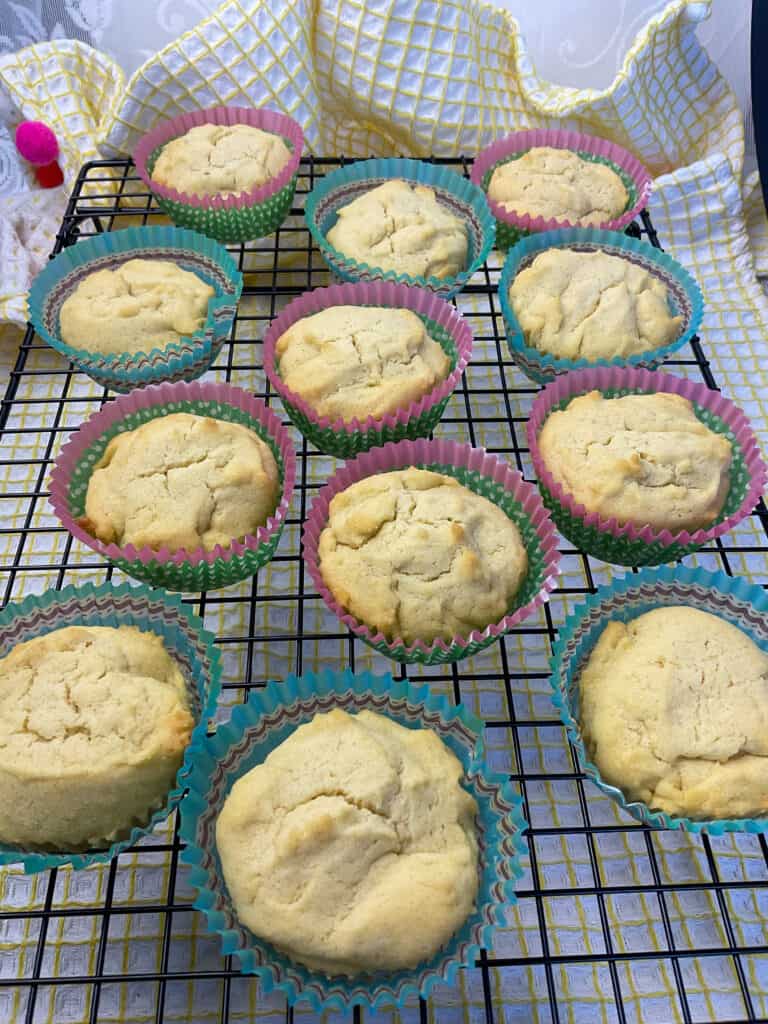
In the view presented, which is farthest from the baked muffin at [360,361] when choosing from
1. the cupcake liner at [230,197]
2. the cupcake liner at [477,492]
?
the cupcake liner at [230,197]

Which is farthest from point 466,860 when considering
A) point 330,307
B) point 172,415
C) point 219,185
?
point 219,185

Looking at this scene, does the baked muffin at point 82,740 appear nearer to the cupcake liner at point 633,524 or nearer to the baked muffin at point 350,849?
the baked muffin at point 350,849

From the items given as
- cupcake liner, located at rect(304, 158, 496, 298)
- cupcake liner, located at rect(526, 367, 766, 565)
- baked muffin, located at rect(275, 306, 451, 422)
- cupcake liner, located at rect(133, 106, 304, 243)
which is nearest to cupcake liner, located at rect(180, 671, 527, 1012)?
cupcake liner, located at rect(526, 367, 766, 565)

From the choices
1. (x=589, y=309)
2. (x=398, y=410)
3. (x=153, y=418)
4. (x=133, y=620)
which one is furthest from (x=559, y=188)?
(x=133, y=620)

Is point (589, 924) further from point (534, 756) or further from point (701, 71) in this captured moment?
point (701, 71)

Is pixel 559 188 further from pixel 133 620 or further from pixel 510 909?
pixel 510 909

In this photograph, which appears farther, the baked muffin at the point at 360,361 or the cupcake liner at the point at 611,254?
the cupcake liner at the point at 611,254

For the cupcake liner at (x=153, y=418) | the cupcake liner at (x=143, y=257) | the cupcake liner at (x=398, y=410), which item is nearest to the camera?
the cupcake liner at (x=153, y=418)
